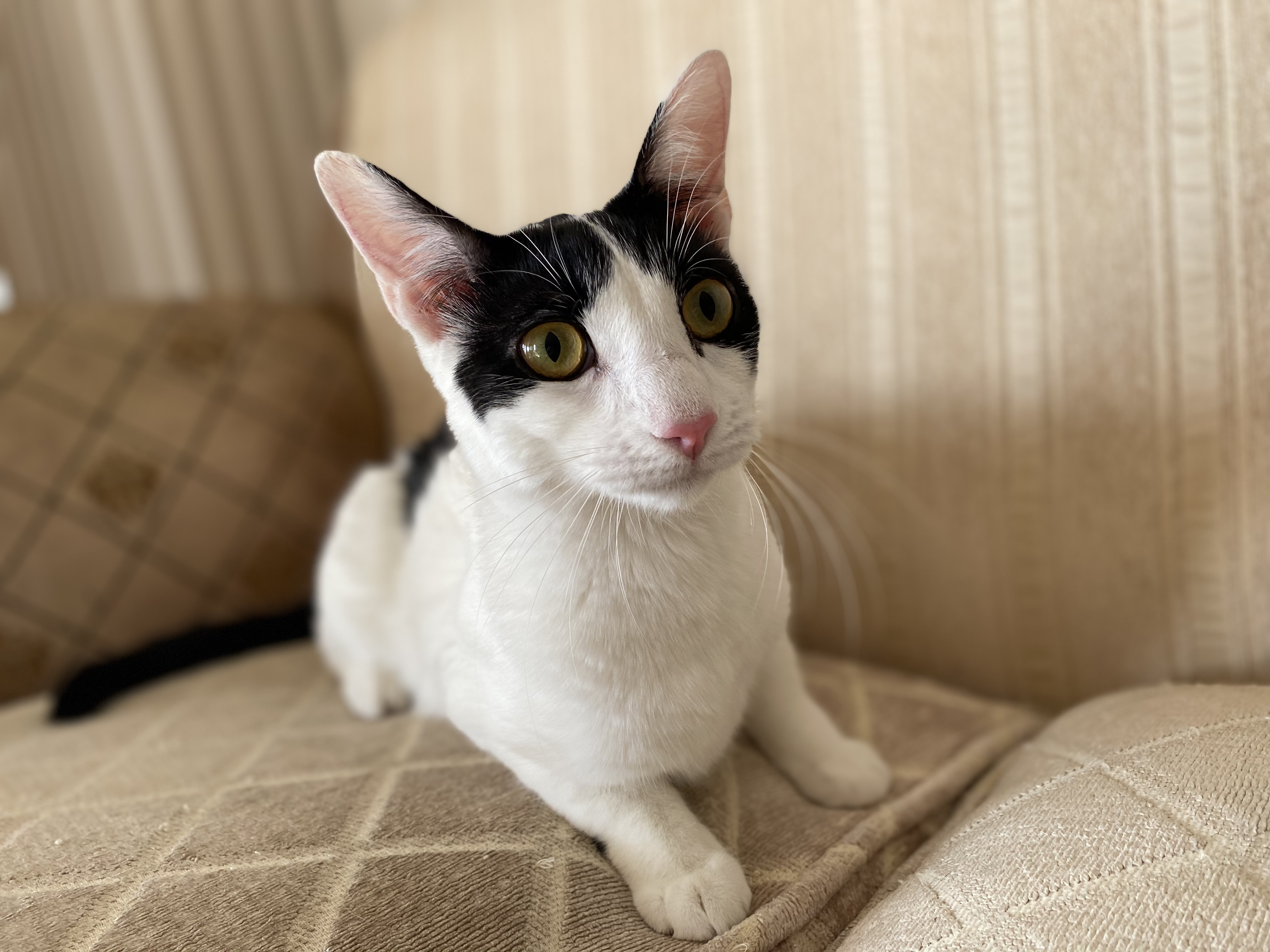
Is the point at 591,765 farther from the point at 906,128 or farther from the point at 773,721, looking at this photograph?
the point at 906,128

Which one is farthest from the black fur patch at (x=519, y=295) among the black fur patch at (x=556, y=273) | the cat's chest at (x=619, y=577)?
the cat's chest at (x=619, y=577)

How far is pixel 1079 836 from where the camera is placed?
0.58m

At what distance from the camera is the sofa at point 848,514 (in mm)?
612

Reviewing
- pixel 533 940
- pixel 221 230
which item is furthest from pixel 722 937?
pixel 221 230

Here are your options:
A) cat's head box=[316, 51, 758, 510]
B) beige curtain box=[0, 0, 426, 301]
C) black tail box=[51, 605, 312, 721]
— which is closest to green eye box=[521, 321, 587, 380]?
cat's head box=[316, 51, 758, 510]

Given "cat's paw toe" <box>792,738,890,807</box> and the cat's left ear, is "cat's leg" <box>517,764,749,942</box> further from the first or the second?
the cat's left ear

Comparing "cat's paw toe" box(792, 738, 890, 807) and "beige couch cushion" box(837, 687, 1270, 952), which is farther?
"cat's paw toe" box(792, 738, 890, 807)

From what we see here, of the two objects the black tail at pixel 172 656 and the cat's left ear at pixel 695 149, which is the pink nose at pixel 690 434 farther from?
the black tail at pixel 172 656

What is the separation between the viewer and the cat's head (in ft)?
1.79

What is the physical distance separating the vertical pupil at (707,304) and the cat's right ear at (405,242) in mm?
173

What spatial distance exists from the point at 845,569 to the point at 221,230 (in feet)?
5.24

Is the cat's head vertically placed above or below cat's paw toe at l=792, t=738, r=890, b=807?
above

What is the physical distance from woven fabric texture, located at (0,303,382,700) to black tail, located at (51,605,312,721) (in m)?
0.09

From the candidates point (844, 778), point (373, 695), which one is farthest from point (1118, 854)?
point (373, 695)
